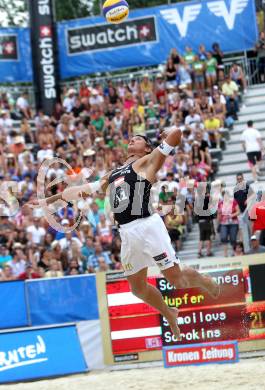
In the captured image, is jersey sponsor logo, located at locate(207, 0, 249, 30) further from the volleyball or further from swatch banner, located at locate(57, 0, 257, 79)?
the volleyball

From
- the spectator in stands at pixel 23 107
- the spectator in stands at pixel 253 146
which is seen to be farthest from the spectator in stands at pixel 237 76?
the spectator in stands at pixel 23 107

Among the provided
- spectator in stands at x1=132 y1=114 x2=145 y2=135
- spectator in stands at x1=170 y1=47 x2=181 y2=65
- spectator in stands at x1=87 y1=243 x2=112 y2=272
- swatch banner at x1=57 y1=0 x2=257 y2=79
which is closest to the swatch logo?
spectator in stands at x1=87 y1=243 x2=112 y2=272

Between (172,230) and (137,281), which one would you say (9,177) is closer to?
(172,230)

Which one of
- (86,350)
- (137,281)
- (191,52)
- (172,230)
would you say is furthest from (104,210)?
(137,281)

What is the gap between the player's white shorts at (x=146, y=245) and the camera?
1042 cm

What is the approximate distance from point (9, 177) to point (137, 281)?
12052 millimetres

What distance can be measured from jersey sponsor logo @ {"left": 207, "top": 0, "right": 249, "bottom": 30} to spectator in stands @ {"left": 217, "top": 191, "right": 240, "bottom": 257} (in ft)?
25.7

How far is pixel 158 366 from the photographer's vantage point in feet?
49.8

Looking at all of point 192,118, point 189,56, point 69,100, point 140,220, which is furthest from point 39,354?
point 69,100

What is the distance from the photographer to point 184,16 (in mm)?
25781

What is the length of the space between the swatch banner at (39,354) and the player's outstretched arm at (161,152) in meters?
5.99

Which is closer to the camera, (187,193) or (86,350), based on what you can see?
(86,350)

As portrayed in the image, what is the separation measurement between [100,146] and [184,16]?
5.09 meters

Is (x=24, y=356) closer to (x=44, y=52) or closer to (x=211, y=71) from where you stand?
(x=211, y=71)
